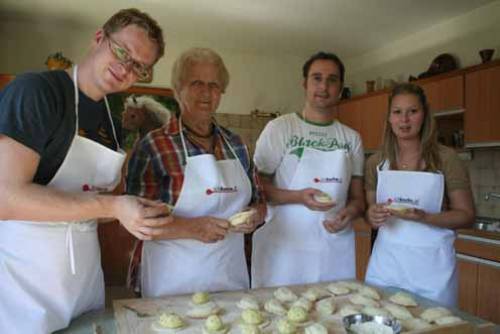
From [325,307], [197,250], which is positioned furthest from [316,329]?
[197,250]

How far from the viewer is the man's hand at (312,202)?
5.42ft

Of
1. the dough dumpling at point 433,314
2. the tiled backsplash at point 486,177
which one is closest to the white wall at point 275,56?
the tiled backsplash at point 486,177

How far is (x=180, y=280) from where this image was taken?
4.66 ft

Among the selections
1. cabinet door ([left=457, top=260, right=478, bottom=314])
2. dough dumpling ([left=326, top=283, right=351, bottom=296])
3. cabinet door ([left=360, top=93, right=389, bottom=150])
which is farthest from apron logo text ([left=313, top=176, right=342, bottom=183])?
cabinet door ([left=360, top=93, right=389, bottom=150])

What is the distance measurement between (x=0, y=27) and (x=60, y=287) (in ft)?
12.1

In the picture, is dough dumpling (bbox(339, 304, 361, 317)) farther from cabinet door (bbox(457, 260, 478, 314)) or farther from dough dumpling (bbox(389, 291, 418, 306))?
cabinet door (bbox(457, 260, 478, 314))

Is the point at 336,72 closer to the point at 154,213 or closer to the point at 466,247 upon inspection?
the point at 154,213

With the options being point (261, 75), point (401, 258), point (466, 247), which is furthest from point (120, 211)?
point (261, 75)

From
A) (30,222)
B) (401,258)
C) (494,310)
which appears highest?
(30,222)

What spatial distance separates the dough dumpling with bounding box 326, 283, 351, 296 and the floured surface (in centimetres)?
2

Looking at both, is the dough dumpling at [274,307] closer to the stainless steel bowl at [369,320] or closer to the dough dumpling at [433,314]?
the stainless steel bowl at [369,320]

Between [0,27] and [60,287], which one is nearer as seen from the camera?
[60,287]

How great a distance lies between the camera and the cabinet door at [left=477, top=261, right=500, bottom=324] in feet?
8.84

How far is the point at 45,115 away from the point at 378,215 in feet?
3.84
